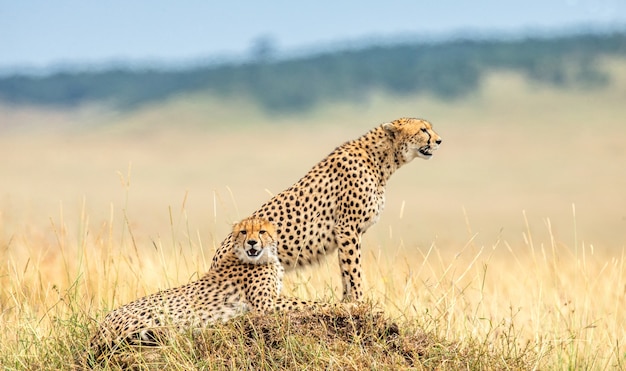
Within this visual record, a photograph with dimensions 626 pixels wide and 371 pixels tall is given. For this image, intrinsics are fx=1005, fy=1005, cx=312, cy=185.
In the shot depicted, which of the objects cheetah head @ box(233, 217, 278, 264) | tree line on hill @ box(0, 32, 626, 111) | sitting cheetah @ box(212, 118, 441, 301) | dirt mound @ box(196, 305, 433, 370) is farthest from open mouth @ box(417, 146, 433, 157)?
tree line on hill @ box(0, 32, 626, 111)

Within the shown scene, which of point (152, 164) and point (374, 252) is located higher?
point (374, 252)

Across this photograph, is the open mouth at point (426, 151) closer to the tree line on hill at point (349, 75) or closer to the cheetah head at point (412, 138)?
the cheetah head at point (412, 138)

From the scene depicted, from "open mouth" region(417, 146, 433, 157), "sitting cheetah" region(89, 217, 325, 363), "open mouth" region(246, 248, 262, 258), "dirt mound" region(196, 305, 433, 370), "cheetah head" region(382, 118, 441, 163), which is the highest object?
"cheetah head" region(382, 118, 441, 163)

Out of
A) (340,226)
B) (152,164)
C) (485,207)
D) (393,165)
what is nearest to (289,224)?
(340,226)

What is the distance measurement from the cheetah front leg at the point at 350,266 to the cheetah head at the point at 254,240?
66 centimetres

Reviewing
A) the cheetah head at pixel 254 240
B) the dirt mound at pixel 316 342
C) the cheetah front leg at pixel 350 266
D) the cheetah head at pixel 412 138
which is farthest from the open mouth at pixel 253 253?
the cheetah head at pixel 412 138

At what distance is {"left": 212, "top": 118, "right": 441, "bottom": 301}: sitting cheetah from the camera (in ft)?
19.6

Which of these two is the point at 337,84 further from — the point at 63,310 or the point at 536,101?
the point at 63,310

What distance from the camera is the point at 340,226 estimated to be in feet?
20.1

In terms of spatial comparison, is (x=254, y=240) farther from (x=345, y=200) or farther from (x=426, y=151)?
(x=426, y=151)

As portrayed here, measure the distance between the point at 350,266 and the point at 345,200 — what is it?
16.1 inches

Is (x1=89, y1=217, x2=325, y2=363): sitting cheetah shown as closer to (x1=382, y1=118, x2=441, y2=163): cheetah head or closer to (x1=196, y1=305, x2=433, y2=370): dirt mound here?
(x1=196, y1=305, x2=433, y2=370): dirt mound

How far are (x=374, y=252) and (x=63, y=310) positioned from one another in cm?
214

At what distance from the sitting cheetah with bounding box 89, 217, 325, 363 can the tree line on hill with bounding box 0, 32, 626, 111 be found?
68.4 metres
